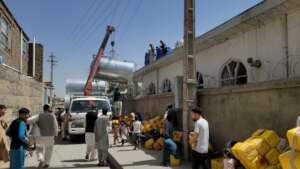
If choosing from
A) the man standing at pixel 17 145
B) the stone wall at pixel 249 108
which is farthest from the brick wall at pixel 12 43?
the stone wall at pixel 249 108

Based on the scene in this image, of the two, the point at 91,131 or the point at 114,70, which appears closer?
the point at 91,131

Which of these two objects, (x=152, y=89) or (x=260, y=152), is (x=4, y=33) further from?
(x=260, y=152)

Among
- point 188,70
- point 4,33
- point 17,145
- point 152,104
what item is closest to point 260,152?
point 188,70

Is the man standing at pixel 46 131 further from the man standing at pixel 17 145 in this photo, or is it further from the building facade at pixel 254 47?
the building facade at pixel 254 47

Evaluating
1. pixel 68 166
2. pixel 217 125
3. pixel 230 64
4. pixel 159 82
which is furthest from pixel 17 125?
pixel 159 82

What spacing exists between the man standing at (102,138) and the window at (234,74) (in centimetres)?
502

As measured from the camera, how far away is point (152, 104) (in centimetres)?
1677

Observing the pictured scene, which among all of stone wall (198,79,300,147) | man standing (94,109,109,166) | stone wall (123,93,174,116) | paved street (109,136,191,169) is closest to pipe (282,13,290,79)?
stone wall (198,79,300,147)

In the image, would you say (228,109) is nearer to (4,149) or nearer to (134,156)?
(134,156)

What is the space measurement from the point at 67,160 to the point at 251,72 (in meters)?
6.83

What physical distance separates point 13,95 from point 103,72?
11.3 m

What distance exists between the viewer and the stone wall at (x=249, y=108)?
226 inches

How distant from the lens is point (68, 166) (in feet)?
29.8

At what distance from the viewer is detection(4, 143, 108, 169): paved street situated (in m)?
9.09
